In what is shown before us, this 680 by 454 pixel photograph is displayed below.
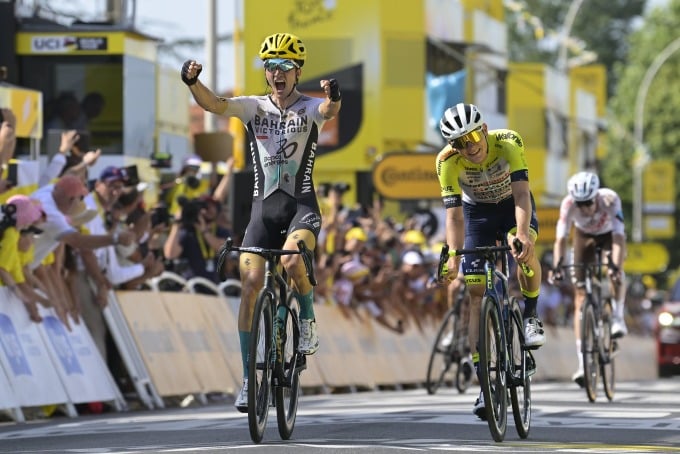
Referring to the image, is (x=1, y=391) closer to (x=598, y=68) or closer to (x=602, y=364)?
(x=602, y=364)

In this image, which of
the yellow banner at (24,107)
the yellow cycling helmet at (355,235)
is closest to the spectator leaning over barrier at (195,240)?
the yellow banner at (24,107)

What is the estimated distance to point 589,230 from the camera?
19.3m

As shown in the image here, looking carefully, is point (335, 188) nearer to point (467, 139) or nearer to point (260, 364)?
point (467, 139)

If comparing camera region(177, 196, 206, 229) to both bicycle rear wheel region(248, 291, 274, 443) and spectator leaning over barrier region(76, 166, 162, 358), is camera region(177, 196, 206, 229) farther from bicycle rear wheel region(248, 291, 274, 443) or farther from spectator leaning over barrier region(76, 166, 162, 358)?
bicycle rear wheel region(248, 291, 274, 443)

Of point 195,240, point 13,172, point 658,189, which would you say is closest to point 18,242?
point 13,172

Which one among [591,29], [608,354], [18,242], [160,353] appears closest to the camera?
[18,242]

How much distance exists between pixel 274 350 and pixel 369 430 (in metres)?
1.16

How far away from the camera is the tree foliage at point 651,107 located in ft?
282

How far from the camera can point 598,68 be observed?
259 ft

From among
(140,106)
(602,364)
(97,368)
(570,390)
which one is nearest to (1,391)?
(97,368)

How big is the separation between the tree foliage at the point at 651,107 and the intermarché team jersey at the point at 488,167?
71.1 metres

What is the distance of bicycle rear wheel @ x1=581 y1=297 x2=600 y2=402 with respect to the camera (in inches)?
719

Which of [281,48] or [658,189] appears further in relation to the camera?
[658,189]

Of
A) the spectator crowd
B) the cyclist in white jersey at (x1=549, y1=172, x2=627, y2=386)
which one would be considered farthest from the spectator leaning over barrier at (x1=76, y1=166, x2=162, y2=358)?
the cyclist in white jersey at (x1=549, y1=172, x2=627, y2=386)
